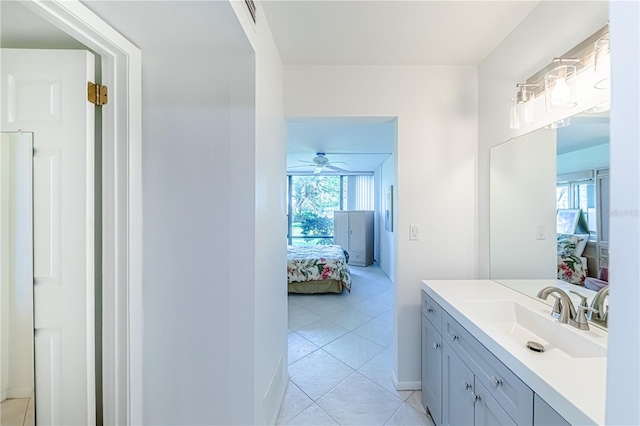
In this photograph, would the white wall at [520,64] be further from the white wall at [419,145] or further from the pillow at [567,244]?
the pillow at [567,244]

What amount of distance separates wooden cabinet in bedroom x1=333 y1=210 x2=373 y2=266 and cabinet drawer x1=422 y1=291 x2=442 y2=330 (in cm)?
463

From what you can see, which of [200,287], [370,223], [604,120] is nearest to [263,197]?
[200,287]

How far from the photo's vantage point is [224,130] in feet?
4.48

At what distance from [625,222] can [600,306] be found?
1.06 meters

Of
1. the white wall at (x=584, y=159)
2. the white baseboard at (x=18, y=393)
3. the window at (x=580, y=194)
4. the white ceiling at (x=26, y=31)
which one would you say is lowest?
the white baseboard at (x=18, y=393)

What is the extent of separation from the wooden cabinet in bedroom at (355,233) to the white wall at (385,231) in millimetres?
278

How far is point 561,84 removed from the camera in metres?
1.32

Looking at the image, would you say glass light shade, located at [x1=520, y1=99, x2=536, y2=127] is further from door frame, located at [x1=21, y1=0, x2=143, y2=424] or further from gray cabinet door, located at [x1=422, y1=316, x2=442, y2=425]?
door frame, located at [x1=21, y1=0, x2=143, y2=424]

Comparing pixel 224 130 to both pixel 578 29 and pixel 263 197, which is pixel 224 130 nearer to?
pixel 263 197

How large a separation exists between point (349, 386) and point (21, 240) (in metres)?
2.21

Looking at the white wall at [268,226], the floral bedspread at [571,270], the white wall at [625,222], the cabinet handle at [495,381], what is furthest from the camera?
the white wall at [268,226]

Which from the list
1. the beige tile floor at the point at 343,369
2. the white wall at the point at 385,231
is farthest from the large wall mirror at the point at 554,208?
the white wall at the point at 385,231

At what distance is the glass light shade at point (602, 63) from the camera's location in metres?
1.11

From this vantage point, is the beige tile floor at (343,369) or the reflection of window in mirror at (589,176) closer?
the reflection of window in mirror at (589,176)
